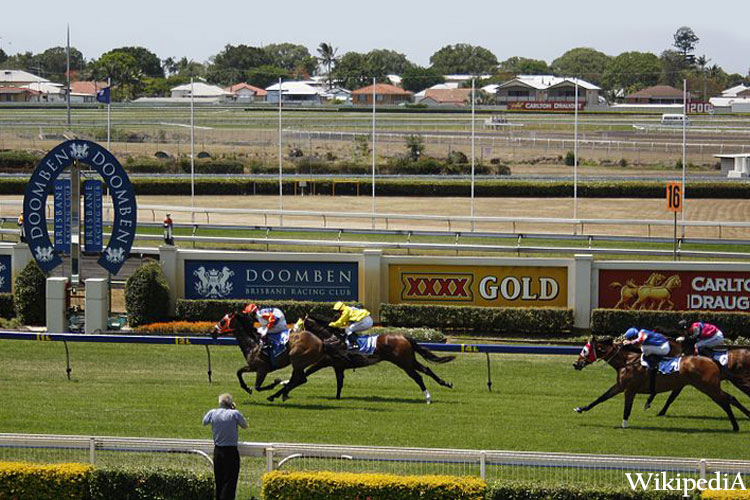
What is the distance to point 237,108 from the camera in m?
106

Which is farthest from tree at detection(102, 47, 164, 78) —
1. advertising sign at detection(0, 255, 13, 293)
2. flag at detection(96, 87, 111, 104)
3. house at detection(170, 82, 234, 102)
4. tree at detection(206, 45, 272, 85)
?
advertising sign at detection(0, 255, 13, 293)

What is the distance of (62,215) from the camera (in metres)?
27.0

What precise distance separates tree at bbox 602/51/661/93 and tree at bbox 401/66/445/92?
22.9 m

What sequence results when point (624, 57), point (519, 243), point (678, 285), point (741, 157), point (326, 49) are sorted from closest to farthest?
→ 1. point (678, 285)
2. point (519, 243)
3. point (741, 157)
4. point (624, 57)
5. point (326, 49)

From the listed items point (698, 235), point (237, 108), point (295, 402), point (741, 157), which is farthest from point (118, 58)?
point (295, 402)

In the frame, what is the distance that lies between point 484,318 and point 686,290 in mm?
4673

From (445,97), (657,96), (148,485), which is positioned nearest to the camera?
(148,485)

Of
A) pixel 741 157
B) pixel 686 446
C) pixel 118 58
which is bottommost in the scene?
→ pixel 686 446

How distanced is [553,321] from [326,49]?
14781 centimetres

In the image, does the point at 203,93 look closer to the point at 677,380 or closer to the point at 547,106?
the point at 547,106

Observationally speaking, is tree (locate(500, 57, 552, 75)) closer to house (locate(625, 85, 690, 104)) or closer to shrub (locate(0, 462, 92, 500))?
house (locate(625, 85, 690, 104))

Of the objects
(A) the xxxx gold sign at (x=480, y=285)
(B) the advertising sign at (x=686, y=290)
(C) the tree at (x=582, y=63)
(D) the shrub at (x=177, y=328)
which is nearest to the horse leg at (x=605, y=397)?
(B) the advertising sign at (x=686, y=290)

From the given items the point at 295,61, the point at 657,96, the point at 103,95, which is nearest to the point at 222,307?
the point at 103,95

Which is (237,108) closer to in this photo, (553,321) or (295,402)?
(553,321)
